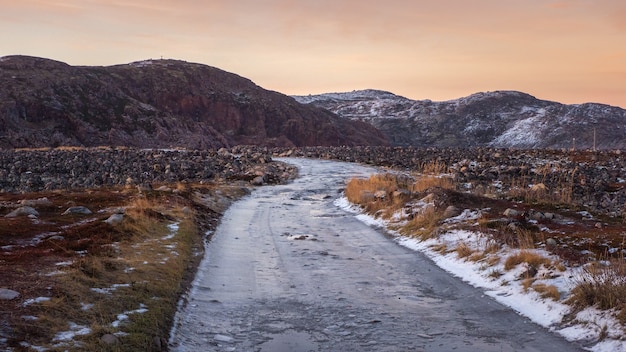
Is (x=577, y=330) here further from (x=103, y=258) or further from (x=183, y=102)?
(x=183, y=102)

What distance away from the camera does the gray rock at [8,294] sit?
22.1 feet

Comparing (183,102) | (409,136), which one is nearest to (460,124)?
(409,136)

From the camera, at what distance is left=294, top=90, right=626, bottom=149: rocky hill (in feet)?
372

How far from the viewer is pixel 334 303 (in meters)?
8.80

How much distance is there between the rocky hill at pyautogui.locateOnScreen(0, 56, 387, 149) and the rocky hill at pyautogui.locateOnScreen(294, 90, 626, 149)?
2431 centimetres

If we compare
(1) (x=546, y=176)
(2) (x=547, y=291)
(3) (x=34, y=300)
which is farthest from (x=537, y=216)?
(1) (x=546, y=176)

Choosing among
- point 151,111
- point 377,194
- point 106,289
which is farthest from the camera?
point 151,111

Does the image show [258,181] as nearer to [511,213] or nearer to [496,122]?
[511,213]

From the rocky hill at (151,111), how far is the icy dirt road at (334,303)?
2198 inches

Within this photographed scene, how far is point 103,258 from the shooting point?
947 cm

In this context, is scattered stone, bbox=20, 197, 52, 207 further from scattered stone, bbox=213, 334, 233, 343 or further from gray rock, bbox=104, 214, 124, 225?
scattered stone, bbox=213, 334, 233, 343

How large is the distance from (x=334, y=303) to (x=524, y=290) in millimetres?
3055

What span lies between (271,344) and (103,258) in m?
4.00

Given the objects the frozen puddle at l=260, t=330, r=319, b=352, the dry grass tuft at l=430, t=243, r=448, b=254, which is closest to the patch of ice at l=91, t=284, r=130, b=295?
the frozen puddle at l=260, t=330, r=319, b=352
